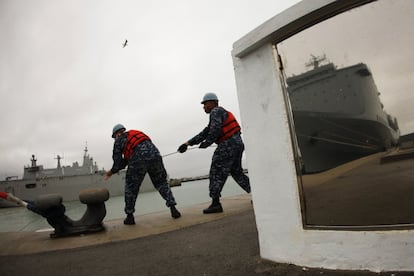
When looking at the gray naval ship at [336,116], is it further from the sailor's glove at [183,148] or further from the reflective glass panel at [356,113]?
the sailor's glove at [183,148]

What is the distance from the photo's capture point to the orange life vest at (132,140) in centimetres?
387

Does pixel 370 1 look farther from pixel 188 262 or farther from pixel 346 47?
pixel 188 262

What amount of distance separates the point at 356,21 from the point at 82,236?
12.1ft

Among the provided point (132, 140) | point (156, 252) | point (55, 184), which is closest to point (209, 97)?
point (132, 140)

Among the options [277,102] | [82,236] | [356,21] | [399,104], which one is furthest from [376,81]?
[82,236]

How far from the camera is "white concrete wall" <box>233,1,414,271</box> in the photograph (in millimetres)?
Result: 1265

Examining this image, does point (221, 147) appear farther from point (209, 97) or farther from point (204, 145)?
point (209, 97)

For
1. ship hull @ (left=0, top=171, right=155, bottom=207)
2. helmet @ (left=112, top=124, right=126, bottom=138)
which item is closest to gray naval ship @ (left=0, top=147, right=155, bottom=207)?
ship hull @ (left=0, top=171, right=155, bottom=207)

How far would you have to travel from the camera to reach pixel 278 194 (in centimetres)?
155

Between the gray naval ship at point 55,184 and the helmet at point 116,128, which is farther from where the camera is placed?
the gray naval ship at point 55,184

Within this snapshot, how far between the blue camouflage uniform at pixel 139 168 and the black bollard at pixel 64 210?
1.30 feet

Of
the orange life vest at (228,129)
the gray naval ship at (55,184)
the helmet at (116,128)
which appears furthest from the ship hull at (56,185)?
the orange life vest at (228,129)

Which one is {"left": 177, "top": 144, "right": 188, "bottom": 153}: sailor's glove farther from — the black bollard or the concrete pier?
the black bollard

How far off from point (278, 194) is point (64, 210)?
9.68 feet
